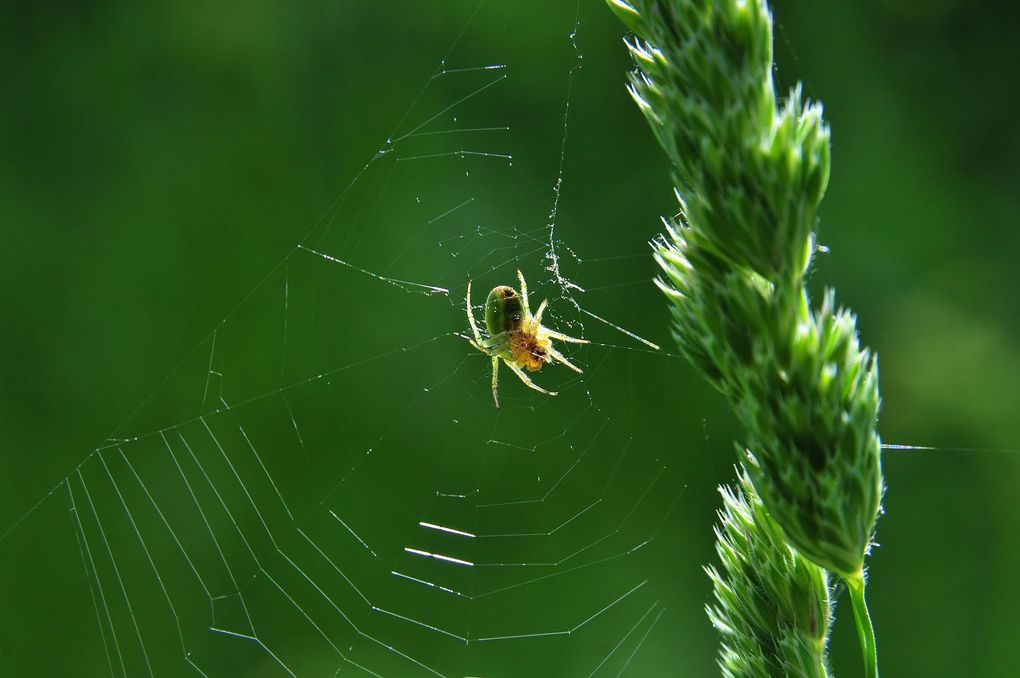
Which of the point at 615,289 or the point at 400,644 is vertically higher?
the point at 615,289

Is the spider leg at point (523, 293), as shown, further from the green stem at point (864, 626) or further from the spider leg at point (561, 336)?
the green stem at point (864, 626)

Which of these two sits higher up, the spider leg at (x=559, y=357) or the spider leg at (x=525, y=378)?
the spider leg at (x=559, y=357)

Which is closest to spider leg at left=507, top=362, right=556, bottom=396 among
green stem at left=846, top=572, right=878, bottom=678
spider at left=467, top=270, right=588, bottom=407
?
spider at left=467, top=270, right=588, bottom=407

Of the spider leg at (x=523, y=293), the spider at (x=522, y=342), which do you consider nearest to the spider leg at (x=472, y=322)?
the spider at (x=522, y=342)

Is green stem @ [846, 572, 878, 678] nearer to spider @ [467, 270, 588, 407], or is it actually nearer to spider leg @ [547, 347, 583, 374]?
spider @ [467, 270, 588, 407]

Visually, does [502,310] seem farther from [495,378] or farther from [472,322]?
[495,378]

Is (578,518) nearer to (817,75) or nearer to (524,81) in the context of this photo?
(524,81)

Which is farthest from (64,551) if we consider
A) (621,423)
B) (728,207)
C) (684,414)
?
(728,207)
